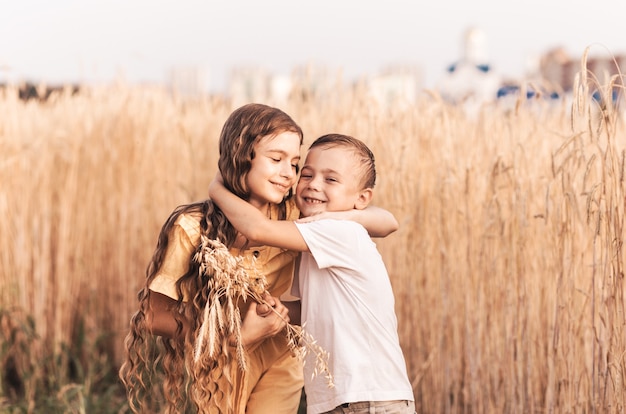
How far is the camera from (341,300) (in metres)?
1.94

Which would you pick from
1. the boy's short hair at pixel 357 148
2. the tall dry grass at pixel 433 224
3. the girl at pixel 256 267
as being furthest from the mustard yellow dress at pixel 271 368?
the tall dry grass at pixel 433 224

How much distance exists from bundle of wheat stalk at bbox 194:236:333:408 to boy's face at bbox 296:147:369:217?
0.22m

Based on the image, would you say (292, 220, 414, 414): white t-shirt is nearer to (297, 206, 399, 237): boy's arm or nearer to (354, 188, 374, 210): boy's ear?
(297, 206, 399, 237): boy's arm

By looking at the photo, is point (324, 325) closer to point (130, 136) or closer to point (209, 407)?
point (209, 407)

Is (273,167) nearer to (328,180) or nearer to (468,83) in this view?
(328,180)

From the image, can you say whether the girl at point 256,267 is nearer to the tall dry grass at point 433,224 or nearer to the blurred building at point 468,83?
the tall dry grass at point 433,224

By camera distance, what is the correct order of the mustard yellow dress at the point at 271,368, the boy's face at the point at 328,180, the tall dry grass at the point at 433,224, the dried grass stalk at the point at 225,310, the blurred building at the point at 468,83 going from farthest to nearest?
the blurred building at the point at 468,83 < the tall dry grass at the point at 433,224 < the mustard yellow dress at the point at 271,368 < the boy's face at the point at 328,180 < the dried grass stalk at the point at 225,310

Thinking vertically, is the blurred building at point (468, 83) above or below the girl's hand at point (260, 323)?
above

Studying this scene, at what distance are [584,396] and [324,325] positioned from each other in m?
0.92

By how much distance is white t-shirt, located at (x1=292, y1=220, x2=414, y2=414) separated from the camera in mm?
1896

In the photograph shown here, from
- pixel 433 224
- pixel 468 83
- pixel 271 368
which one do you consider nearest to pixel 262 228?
pixel 271 368

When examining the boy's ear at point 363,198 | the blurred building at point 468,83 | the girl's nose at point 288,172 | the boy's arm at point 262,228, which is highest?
the blurred building at point 468,83

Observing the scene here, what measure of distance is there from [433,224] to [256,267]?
102 centimetres

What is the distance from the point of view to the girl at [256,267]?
2.01 metres
